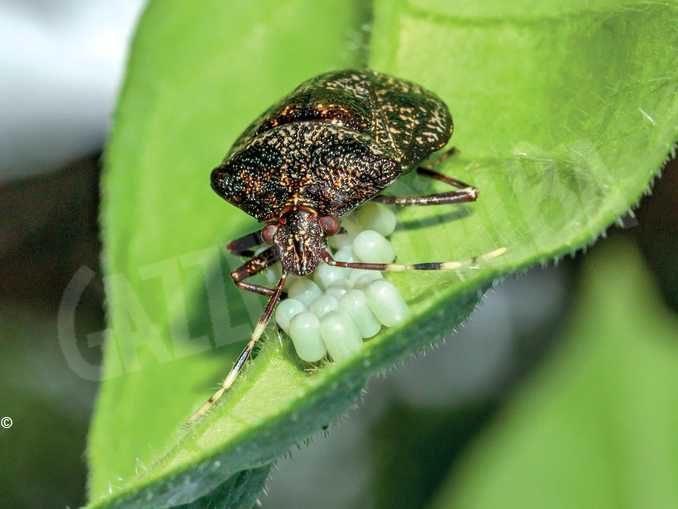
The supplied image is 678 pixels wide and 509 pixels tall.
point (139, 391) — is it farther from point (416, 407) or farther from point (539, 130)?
point (416, 407)

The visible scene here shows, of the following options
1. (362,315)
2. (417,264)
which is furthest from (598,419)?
(362,315)

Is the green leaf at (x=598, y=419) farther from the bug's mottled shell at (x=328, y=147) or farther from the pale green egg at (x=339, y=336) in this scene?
the pale green egg at (x=339, y=336)

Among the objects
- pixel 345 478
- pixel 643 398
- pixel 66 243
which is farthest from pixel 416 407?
pixel 66 243

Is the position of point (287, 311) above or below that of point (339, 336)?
below

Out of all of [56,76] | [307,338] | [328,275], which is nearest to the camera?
[307,338]

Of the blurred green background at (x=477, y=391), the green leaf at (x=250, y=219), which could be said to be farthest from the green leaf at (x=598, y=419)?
the green leaf at (x=250, y=219)

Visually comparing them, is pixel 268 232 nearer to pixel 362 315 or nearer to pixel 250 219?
pixel 250 219

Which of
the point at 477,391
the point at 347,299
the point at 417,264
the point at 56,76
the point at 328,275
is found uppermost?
the point at 417,264
